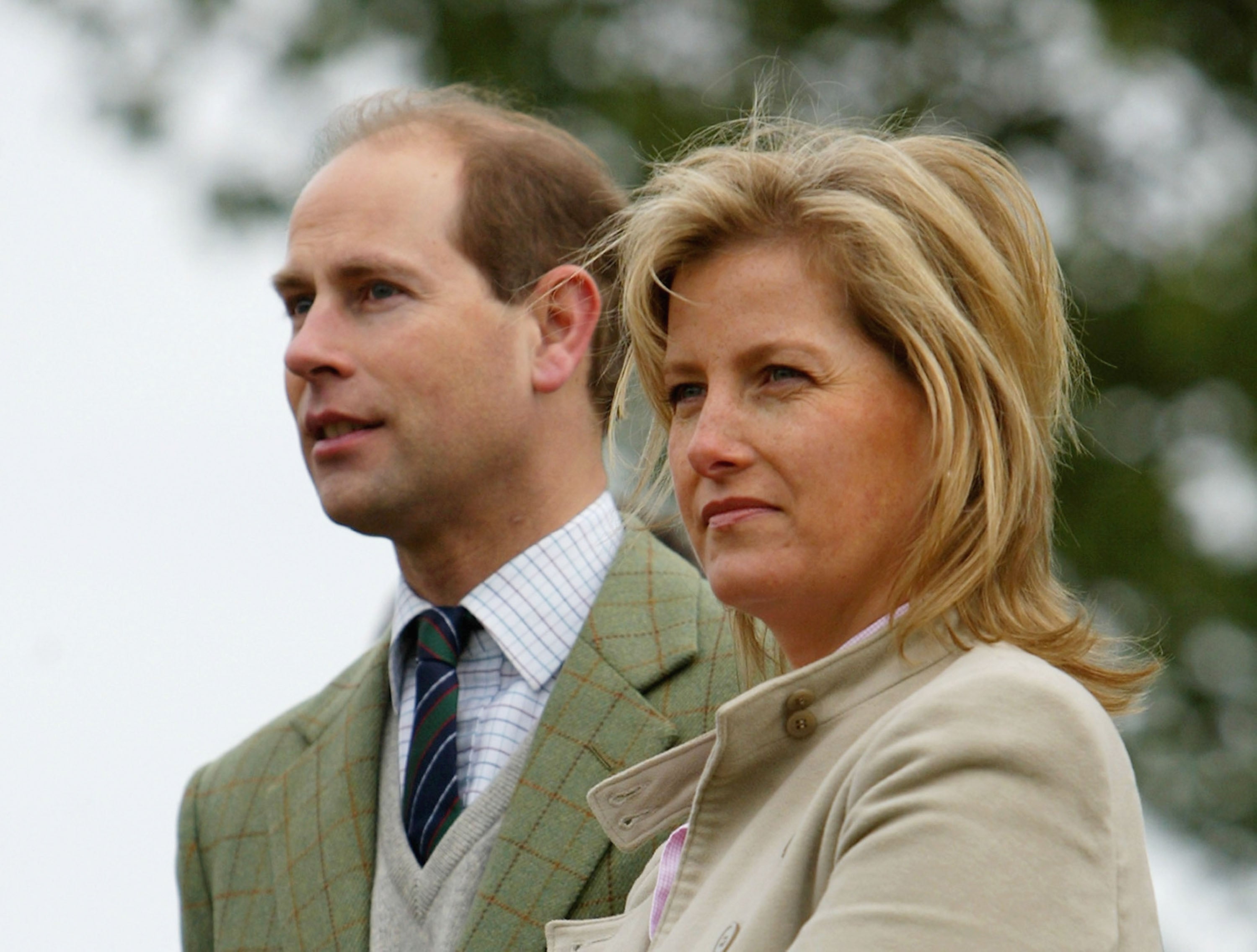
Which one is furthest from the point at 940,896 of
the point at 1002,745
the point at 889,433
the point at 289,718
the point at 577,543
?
the point at 289,718

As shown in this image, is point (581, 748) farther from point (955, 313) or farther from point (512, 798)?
point (955, 313)

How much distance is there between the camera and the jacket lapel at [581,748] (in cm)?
310

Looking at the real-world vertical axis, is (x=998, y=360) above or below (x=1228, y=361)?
above

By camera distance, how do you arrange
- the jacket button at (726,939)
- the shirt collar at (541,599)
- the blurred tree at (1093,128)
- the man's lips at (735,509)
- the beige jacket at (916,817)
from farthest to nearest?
the blurred tree at (1093,128), the shirt collar at (541,599), the man's lips at (735,509), the jacket button at (726,939), the beige jacket at (916,817)

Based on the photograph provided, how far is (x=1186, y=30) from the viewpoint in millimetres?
8414

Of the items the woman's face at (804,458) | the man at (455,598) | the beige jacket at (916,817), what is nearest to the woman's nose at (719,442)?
the woman's face at (804,458)

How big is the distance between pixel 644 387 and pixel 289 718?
1504 mm

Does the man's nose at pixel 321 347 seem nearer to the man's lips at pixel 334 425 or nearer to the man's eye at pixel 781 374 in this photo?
the man's lips at pixel 334 425

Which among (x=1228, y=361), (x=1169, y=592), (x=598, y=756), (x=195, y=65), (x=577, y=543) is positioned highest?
(x=195, y=65)

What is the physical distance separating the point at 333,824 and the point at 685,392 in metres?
1.33

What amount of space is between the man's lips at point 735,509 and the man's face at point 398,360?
1.24 meters

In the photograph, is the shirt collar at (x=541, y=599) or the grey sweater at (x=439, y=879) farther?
the shirt collar at (x=541, y=599)

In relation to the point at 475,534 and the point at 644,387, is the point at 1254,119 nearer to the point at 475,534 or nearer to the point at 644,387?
the point at 475,534

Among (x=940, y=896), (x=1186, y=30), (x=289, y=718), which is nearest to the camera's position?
(x=940, y=896)
